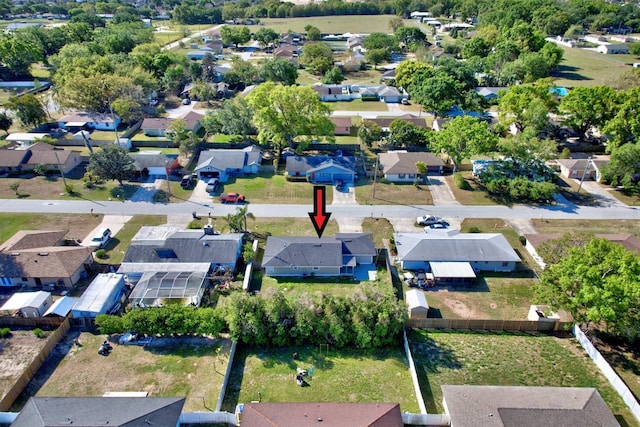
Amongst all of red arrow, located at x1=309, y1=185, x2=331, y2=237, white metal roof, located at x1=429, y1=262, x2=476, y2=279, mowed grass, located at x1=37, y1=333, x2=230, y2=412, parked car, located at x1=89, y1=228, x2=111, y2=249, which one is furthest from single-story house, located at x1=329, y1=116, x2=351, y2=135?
mowed grass, located at x1=37, y1=333, x2=230, y2=412

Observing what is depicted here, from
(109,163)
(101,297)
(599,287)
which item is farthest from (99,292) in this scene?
(599,287)

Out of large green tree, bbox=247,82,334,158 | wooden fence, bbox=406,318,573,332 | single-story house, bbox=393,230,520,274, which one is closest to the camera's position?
wooden fence, bbox=406,318,573,332

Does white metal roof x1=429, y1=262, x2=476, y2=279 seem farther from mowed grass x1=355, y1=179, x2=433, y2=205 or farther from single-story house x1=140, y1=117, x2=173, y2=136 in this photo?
single-story house x1=140, y1=117, x2=173, y2=136

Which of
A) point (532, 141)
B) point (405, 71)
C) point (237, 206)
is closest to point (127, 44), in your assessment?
point (405, 71)

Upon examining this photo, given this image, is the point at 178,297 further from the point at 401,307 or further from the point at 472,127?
the point at 472,127

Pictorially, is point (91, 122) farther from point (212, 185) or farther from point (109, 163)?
point (212, 185)

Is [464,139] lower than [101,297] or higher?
higher

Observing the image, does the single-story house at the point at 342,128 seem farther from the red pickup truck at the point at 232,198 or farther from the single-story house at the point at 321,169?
the red pickup truck at the point at 232,198
